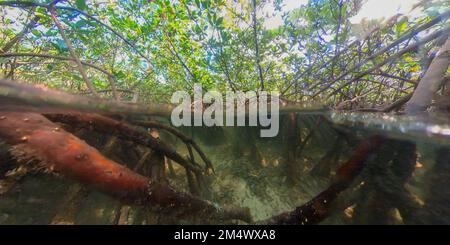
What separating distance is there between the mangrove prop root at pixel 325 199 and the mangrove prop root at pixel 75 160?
1430 millimetres

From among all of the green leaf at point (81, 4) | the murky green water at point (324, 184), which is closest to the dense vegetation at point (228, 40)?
the green leaf at point (81, 4)

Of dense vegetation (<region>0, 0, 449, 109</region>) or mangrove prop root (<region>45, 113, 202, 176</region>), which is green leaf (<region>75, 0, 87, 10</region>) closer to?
dense vegetation (<region>0, 0, 449, 109</region>)

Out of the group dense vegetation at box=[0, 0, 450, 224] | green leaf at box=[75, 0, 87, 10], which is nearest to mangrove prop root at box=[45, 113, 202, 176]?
dense vegetation at box=[0, 0, 450, 224]

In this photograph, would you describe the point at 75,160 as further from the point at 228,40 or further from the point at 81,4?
the point at 228,40

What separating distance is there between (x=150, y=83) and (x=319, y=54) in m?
7.69

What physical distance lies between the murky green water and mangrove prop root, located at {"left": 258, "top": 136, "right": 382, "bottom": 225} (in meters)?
0.24

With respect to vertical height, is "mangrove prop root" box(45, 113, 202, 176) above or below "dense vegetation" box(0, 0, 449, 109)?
below

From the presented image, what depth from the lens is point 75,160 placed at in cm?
154

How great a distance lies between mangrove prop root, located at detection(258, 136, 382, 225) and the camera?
2314 millimetres

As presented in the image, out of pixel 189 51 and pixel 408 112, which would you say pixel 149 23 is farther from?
pixel 408 112

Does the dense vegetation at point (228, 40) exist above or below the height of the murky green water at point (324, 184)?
above

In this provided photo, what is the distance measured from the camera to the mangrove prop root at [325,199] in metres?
2.31

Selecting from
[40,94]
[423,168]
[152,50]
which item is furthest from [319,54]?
[40,94]

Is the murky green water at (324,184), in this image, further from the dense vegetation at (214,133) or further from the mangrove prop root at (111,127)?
the mangrove prop root at (111,127)
